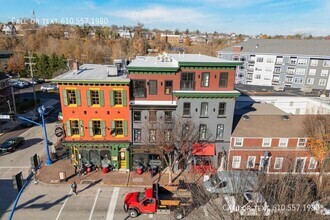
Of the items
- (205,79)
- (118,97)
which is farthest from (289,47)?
(118,97)

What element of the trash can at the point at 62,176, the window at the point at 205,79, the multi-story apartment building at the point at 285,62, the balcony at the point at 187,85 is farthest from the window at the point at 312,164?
the multi-story apartment building at the point at 285,62

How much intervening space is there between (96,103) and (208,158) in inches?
613

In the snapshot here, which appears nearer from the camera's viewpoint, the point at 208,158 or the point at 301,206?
the point at 301,206

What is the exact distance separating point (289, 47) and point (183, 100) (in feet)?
196

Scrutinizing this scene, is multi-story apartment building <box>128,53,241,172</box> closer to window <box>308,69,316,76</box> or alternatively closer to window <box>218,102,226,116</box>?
window <box>218,102,226,116</box>

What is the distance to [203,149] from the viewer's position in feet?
93.0

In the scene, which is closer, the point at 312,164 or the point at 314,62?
the point at 312,164

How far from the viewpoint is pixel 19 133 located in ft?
131

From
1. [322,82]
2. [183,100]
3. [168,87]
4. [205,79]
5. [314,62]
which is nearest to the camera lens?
[183,100]

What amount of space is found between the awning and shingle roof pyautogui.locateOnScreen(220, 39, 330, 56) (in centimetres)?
5501

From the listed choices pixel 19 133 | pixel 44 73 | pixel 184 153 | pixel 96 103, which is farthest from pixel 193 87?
pixel 44 73

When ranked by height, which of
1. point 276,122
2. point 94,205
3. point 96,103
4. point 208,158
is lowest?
point 94,205

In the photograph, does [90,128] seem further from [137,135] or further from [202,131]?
[202,131]

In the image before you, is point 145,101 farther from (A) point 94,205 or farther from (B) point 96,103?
(A) point 94,205
